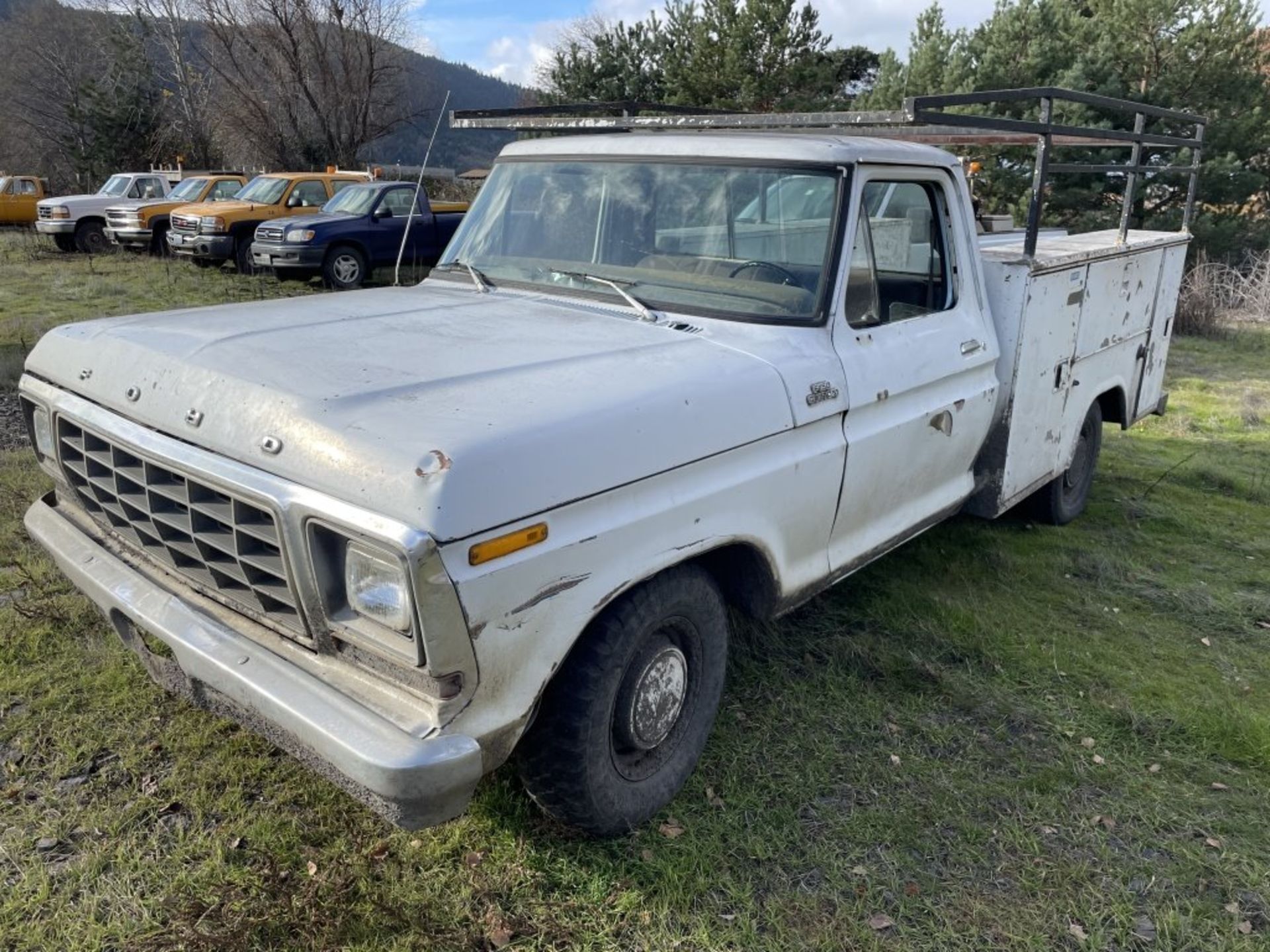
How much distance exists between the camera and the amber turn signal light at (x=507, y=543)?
216 cm

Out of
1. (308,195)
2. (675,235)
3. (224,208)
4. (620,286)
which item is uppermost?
(675,235)

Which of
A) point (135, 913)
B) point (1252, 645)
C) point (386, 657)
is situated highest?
point (386, 657)

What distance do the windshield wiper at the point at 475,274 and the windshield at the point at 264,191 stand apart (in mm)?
13482

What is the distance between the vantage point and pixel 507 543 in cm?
222

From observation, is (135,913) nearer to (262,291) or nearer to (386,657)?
(386,657)

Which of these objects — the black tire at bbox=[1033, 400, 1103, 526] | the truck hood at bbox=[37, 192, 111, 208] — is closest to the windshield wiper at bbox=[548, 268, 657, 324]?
the black tire at bbox=[1033, 400, 1103, 526]

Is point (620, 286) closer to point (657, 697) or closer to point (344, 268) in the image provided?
point (657, 697)

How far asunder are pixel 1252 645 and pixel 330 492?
418cm

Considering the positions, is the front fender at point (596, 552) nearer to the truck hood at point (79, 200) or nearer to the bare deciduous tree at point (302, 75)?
the truck hood at point (79, 200)

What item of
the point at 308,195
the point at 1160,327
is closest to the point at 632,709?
the point at 1160,327

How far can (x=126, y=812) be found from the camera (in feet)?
9.67

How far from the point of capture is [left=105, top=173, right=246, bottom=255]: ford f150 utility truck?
1791 cm

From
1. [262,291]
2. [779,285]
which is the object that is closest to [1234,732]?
[779,285]

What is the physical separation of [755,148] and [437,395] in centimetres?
177
